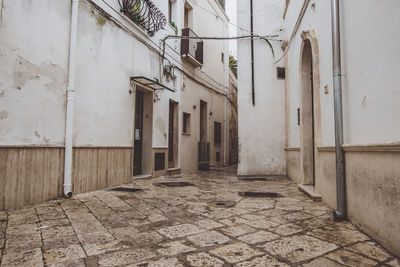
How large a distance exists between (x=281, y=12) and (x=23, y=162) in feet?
27.4

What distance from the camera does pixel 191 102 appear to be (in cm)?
1060

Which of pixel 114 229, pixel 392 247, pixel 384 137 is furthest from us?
pixel 114 229

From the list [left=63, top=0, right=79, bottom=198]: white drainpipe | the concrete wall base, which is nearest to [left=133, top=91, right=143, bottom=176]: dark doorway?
[left=63, top=0, right=79, bottom=198]: white drainpipe

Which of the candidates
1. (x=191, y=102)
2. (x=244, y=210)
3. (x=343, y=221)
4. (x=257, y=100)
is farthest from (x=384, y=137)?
(x=191, y=102)

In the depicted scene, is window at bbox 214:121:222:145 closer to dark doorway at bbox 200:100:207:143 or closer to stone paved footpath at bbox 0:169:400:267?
dark doorway at bbox 200:100:207:143

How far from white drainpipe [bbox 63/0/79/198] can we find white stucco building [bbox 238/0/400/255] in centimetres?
421

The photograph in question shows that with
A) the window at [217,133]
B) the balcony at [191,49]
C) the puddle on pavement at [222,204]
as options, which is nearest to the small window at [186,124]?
the balcony at [191,49]

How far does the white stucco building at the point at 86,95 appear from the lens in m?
3.78

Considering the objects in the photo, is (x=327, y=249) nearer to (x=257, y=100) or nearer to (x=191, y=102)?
(x=257, y=100)

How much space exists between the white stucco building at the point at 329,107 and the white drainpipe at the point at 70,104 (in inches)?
166

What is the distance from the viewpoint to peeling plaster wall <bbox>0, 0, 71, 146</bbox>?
3.66 meters

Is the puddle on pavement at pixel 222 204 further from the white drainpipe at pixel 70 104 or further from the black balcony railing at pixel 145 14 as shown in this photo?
Answer: the black balcony railing at pixel 145 14

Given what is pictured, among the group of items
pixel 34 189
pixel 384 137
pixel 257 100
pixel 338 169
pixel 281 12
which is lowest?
pixel 34 189

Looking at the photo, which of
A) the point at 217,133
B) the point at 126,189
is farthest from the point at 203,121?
the point at 126,189
